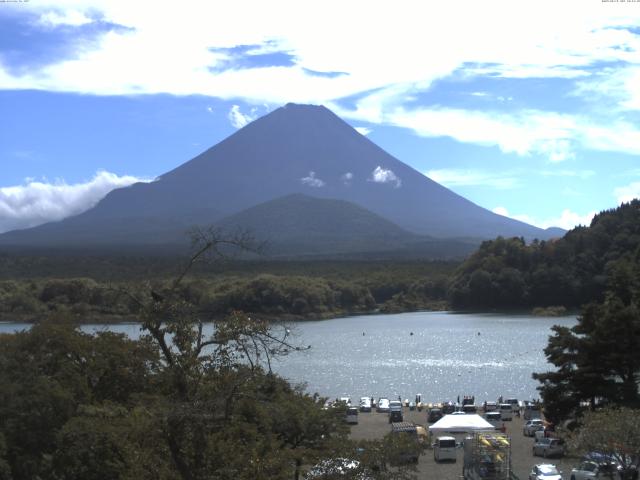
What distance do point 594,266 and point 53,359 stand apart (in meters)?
52.3

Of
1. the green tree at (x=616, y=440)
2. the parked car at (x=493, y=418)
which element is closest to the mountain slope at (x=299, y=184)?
the parked car at (x=493, y=418)

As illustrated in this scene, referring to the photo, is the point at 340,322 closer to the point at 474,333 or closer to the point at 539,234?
the point at 474,333

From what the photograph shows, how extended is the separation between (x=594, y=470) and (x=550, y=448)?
11.6 ft

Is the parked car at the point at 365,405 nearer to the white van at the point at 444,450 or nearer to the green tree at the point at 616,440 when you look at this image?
the white van at the point at 444,450

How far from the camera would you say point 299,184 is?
165 metres

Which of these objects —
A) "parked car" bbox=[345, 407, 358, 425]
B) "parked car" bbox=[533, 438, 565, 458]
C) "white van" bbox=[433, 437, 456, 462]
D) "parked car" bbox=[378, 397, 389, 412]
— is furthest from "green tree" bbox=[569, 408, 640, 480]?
"parked car" bbox=[378, 397, 389, 412]

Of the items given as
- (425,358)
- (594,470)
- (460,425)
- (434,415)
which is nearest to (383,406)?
(434,415)

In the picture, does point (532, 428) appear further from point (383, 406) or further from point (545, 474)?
point (383, 406)

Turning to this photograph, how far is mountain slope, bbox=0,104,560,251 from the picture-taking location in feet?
486

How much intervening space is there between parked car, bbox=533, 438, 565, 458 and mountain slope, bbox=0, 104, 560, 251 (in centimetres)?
12124

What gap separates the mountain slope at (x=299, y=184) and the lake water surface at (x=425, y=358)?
87.5 meters

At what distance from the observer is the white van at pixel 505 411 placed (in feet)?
67.3

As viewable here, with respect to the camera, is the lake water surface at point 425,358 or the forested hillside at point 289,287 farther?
the forested hillside at point 289,287

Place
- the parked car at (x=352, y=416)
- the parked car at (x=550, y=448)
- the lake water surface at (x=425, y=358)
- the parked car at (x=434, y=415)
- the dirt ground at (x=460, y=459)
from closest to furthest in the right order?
the dirt ground at (x=460, y=459), the parked car at (x=550, y=448), the parked car at (x=352, y=416), the parked car at (x=434, y=415), the lake water surface at (x=425, y=358)
